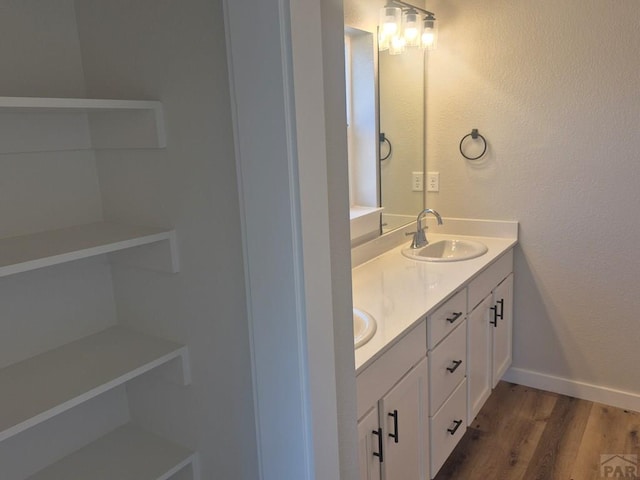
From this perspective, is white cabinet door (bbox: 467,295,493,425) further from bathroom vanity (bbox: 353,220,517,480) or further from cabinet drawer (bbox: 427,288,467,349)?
cabinet drawer (bbox: 427,288,467,349)

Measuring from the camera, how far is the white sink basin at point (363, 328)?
4.79 feet

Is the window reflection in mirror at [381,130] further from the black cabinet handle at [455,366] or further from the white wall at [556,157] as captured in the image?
the black cabinet handle at [455,366]

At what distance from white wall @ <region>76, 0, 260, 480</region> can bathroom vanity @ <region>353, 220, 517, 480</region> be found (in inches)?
15.2

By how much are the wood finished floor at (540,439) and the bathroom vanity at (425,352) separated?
197 millimetres

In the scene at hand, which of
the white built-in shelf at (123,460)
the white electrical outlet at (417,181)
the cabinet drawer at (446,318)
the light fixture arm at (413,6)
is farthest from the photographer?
the white electrical outlet at (417,181)

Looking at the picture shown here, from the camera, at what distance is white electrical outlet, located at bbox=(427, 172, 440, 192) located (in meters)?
2.82

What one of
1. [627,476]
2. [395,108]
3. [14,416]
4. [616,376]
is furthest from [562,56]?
[14,416]

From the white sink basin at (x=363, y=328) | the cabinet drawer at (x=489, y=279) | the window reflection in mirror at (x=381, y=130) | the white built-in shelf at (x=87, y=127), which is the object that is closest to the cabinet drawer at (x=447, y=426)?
the cabinet drawer at (x=489, y=279)

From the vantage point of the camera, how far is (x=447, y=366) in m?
1.89

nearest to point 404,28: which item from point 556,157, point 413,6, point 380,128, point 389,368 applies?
point 413,6

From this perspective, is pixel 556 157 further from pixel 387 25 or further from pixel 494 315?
pixel 387 25

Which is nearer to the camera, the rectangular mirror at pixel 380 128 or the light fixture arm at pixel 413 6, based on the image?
the rectangular mirror at pixel 380 128

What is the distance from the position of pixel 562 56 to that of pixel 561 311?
1.25 meters

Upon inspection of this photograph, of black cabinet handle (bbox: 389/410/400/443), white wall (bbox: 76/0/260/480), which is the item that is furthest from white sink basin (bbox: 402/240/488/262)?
white wall (bbox: 76/0/260/480)
